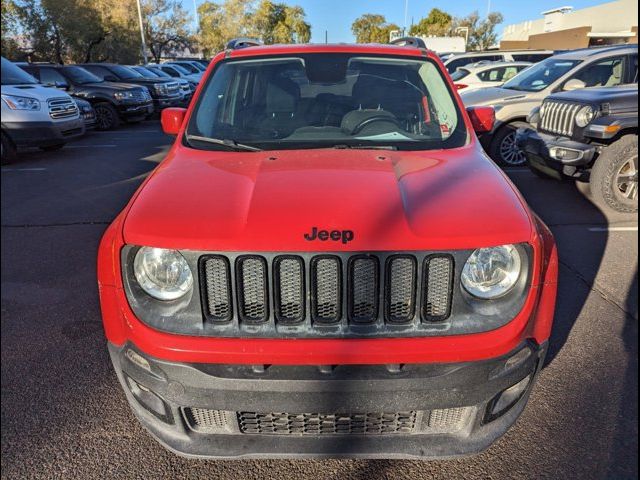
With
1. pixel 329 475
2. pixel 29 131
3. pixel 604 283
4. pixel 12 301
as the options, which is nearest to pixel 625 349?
pixel 604 283

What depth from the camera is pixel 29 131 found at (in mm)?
9023

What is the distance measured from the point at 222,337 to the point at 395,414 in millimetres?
763

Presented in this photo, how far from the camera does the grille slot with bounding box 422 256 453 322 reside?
1.83 meters

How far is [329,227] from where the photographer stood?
5.95 feet

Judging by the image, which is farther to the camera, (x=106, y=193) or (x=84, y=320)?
(x=106, y=193)

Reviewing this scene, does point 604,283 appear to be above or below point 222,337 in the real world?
below

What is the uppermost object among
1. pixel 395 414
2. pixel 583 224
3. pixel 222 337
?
pixel 222 337

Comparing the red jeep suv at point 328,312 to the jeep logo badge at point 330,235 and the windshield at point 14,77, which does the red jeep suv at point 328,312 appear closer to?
the jeep logo badge at point 330,235

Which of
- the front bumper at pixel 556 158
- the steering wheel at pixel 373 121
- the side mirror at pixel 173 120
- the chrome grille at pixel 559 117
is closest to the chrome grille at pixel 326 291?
the steering wheel at pixel 373 121

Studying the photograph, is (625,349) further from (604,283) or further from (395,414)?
(395,414)

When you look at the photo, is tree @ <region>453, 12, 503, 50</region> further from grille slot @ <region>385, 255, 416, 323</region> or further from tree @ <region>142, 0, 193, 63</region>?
grille slot @ <region>385, 255, 416, 323</region>

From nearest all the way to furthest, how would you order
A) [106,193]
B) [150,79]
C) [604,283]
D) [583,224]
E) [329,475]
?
[329,475], [604,283], [583,224], [106,193], [150,79]

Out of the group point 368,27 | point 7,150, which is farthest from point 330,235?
point 368,27

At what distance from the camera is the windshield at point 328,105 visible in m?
2.91
